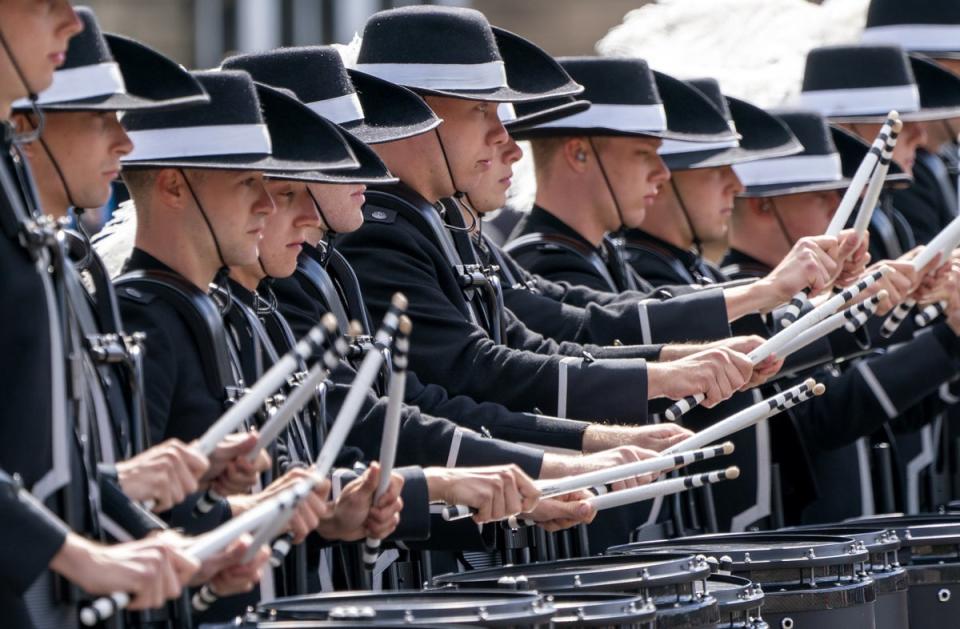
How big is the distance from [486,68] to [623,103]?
53.5 inches

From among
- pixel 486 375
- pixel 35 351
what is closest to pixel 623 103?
pixel 486 375

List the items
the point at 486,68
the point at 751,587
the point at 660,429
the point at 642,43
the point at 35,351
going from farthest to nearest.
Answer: the point at 642,43 → the point at 486,68 → the point at 660,429 → the point at 751,587 → the point at 35,351

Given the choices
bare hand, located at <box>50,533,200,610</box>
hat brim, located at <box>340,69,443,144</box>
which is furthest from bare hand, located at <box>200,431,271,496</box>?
hat brim, located at <box>340,69,443,144</box>

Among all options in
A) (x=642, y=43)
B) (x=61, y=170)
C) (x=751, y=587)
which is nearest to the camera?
(x=61, y=170)

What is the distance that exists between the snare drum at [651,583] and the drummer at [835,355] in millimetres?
3186

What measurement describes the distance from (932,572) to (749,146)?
3059 mm

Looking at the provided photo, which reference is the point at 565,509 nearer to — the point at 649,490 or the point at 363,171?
the point at 649,490

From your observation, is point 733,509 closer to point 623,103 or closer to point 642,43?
point 623,103

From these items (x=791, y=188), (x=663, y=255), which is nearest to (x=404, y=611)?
(x=663, y=255)

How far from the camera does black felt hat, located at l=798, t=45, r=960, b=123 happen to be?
11031 millimetres

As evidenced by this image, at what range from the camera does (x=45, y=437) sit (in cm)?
489

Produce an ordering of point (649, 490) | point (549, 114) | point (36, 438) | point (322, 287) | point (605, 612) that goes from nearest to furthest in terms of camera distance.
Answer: point (36, 438)
point (605, 612)
point (649, 490)
point (322, 287)
point (549, 114)

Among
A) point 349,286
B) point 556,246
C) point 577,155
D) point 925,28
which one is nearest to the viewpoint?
point 349,286

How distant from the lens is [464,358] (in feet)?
23.7
